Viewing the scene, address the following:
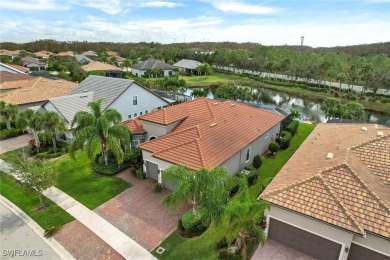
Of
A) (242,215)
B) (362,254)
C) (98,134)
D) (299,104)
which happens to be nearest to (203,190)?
(242,215)

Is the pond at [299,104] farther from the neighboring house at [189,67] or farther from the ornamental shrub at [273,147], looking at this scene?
the neighboring house at [189,67]

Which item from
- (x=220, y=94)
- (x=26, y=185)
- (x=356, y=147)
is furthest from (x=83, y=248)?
(x=220, y=94)

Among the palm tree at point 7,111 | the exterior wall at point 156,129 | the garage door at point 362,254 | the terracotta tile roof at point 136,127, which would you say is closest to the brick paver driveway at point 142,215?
the exterior wall at point 156,129

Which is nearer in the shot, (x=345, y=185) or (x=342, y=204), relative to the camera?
(x=342, y=204)

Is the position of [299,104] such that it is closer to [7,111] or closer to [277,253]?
[277,253]

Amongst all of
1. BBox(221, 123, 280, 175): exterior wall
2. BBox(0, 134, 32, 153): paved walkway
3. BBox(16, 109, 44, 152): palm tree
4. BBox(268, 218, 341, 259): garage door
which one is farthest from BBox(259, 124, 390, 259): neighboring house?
BBox(0, 134, 32, 153): paved walkway

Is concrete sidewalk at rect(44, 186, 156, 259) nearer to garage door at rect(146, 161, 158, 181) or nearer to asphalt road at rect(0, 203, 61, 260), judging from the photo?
asphalt road at rect(0, 203, 61, 260)
